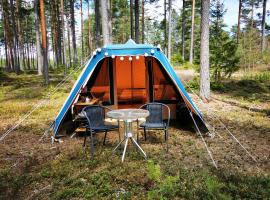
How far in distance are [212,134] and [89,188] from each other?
3.30 metres

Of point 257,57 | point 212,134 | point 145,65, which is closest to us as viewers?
point 212,134

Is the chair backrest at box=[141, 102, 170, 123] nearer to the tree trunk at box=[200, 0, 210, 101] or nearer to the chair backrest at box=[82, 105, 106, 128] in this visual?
the chair backrest at box=[82, 105, 106, 128]

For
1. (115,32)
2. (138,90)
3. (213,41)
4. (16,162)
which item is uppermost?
(115,32)

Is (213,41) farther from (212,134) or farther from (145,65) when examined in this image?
(212,134)

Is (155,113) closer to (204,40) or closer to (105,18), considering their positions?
(204,40)

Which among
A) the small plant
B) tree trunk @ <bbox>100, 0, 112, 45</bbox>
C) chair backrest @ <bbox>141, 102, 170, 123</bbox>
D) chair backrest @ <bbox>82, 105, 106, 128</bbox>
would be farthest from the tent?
tree trunk @ <bbox>100, 0, 112, 45</bbox>

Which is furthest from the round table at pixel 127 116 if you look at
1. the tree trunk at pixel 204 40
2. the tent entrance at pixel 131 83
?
the tree trunk at pixel 204 40

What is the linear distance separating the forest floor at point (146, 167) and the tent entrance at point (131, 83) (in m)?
1.59

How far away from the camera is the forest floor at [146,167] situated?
373 cm

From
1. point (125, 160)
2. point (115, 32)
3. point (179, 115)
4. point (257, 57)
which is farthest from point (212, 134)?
point (115, 32)

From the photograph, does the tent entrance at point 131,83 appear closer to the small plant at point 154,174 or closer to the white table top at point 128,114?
the white table top at point 128,114

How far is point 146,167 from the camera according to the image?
4.53 meters

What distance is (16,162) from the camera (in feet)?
16.5

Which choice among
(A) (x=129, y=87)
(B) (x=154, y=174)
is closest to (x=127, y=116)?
(B) (x=154, y=174)
